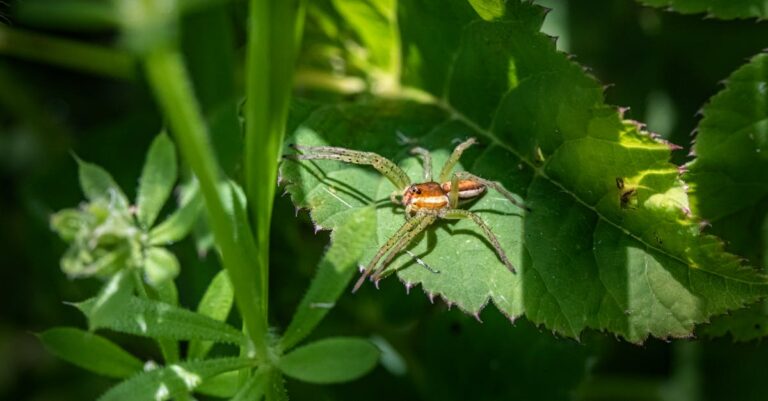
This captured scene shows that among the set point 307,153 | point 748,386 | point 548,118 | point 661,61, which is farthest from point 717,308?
point 661,61

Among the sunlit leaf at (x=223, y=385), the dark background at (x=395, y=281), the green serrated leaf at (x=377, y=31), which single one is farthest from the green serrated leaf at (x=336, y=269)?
the green serrated leaf at (x=377, y=31)

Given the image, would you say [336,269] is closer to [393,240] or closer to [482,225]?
[393,240]

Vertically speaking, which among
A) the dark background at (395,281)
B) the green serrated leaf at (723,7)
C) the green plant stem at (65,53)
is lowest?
the dark background at (395,281)

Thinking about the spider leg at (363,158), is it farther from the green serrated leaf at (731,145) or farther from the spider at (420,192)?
the green serrated leaf at (731,145)

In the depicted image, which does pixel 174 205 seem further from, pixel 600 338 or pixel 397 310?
pixel 600 338

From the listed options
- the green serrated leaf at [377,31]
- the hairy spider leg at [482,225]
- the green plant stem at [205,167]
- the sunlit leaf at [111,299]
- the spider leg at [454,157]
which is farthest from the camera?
the green serrated leaf at [377,31]

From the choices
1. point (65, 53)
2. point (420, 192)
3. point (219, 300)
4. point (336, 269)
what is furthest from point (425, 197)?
point (65, 53)

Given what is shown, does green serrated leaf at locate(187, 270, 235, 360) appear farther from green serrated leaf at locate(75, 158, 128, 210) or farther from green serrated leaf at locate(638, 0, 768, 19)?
green serrated leaf at locate(638, 0, 768, 19)
